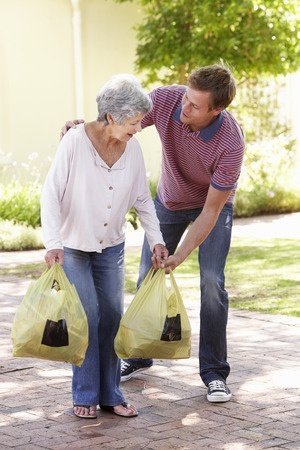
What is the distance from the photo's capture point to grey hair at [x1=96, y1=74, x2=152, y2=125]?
498 centimetres

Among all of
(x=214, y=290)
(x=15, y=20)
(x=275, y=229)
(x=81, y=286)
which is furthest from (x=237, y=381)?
(x=15, y=20)

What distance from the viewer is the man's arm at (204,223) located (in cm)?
551

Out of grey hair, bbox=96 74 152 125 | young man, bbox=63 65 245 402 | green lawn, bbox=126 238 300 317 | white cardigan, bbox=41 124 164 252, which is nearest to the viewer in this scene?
grey hair, bbox=96 74 152 125

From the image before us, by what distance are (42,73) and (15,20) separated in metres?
0.86

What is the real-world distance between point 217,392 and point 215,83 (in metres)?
1.59

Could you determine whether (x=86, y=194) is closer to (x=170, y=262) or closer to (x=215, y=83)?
(x=170, y=262)

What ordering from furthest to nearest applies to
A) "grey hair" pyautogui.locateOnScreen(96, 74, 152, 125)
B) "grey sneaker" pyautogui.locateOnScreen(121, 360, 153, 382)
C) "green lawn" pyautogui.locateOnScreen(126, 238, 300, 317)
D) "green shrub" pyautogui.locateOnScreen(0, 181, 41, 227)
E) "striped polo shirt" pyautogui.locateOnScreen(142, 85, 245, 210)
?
"green shrub" pyautogui.locateOnScreen(0, 181, 41, 227)
"green lawn" pyautogui.locateOnScreen(126, 238, 300, 317)
"grey sneaker" pyautogui.locateOnScreen(121, 360, 153, 382)
"striped polo shirt" pyautogui.locateOnScreen(142, 85, 245, 210)
"grey hair" pyautogui.locateOnScreen(96, 74, 152, 125)

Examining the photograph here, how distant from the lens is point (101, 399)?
18.1 feet

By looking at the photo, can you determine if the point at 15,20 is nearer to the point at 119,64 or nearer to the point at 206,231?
the point at 119,64

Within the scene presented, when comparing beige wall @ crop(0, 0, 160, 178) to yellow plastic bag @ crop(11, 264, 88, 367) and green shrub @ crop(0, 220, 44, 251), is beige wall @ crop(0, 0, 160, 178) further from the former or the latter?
yellow plastic bag @ crop(11, 264, 88, 367)

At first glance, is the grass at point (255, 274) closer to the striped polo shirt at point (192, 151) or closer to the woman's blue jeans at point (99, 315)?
the striped polo shirt at point (192, 151)

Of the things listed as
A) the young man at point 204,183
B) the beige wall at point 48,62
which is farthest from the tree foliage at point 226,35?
the young man at point 204,183

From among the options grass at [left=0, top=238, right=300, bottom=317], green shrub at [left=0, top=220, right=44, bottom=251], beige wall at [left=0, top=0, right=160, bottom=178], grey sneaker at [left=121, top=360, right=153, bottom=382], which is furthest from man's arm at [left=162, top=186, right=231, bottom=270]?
beige wall at [left=0, top=0, right=160, bottom=178]

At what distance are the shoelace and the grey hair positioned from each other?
5.12 feet
